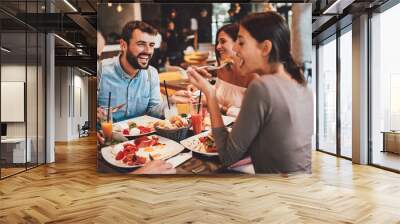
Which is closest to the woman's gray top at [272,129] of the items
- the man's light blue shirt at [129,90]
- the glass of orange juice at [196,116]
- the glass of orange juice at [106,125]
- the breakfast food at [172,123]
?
the glass of orange juice at [196,116]

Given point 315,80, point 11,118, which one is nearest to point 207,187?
point 11,118

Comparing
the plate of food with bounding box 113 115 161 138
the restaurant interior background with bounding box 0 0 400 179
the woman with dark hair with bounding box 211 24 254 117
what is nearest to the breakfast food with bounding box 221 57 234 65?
the woman with dark hair with bounding box 211 24 254 117

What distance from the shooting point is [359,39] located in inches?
326

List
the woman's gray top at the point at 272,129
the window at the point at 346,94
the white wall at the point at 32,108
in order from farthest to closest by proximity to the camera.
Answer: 1. the window at the point at 346,94
2. the white wall at the point at 32,108
3. the woman's gray top at the point at 272,129

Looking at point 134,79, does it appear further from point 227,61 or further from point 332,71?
point 332,71

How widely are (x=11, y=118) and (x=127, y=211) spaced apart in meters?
3.95

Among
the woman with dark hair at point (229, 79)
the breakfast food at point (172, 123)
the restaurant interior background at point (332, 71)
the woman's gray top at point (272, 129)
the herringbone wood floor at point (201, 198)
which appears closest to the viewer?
the herringbone wood floor at point (201, 198)

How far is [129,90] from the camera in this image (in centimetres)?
680

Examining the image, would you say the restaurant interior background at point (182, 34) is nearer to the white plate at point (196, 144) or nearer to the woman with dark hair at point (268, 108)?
the white plate at point (196, 144)

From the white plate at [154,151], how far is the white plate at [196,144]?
106mm

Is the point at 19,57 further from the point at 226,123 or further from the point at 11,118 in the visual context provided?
the point at 226,123

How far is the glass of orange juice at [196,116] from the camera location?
6.74m

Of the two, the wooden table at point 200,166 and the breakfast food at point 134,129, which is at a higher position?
the breakfast food at point 134,129

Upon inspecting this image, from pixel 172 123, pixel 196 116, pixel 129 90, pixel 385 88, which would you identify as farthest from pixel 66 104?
pixel 385 88
